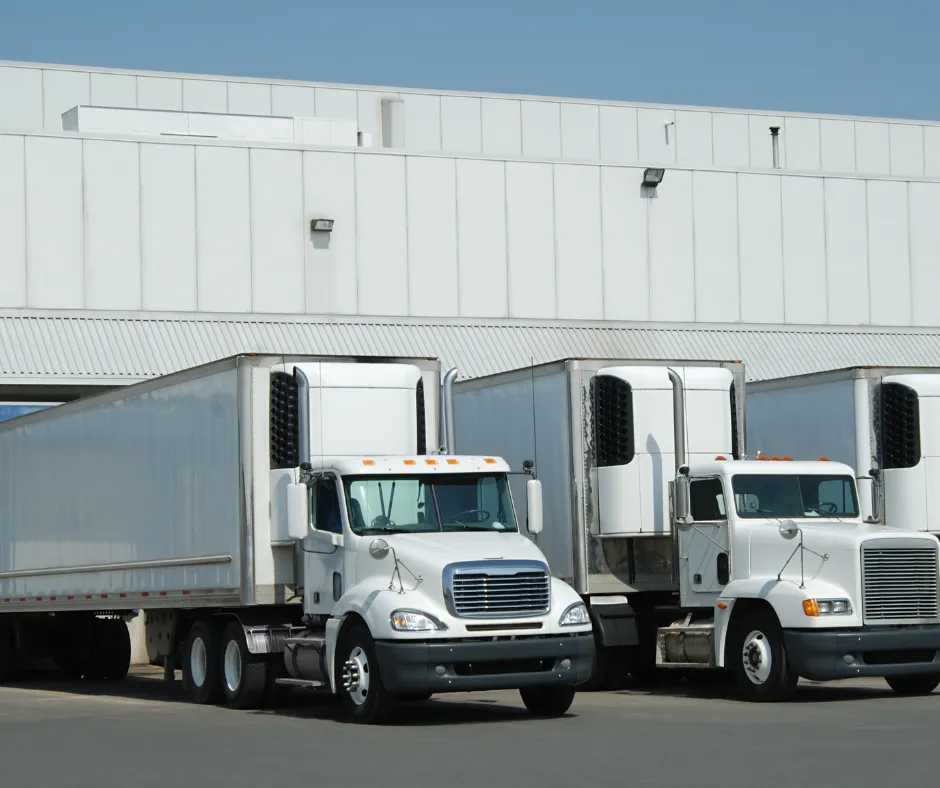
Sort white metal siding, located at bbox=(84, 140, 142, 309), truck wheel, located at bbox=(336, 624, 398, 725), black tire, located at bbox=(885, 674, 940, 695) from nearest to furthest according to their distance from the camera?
1. truck wheel, located at bbox=(336, 624, 398, 725)
2. black tire, located at bbox=(885, 674, 940, 695)
3. white metal siding, located at bbox=(84, 140, 142, 309)

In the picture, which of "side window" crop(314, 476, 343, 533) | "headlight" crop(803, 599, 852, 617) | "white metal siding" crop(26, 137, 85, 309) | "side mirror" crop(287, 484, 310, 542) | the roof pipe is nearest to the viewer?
"side mirror" crop(287, 484, 310, 542)

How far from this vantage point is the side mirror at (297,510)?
700 inches

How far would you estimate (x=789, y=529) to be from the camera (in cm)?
1961

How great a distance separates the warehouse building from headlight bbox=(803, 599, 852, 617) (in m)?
19.1

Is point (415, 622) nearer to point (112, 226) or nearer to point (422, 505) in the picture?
point (422, 505)

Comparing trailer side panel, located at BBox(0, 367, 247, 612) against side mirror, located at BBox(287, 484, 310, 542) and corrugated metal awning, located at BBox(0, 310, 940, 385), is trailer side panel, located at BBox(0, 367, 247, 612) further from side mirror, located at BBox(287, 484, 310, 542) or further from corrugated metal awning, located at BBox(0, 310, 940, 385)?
corrugated metal awning, located at BBox(0, 310, 940, 385)

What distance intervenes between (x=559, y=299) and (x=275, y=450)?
21230mm

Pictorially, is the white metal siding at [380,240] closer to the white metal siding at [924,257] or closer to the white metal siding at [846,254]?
the white metal siding at [846,254]

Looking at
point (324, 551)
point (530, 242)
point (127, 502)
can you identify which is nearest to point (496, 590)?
point (324, 551)

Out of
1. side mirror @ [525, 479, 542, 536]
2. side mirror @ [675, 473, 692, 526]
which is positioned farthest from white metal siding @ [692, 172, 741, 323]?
side mirror @ [525, 479, 542, 536]

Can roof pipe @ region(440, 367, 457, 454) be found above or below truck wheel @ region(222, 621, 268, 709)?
above

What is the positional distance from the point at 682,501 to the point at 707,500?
309 millimetres

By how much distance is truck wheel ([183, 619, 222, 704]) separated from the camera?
20.0 meters

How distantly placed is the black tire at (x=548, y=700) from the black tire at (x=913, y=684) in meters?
4.47
